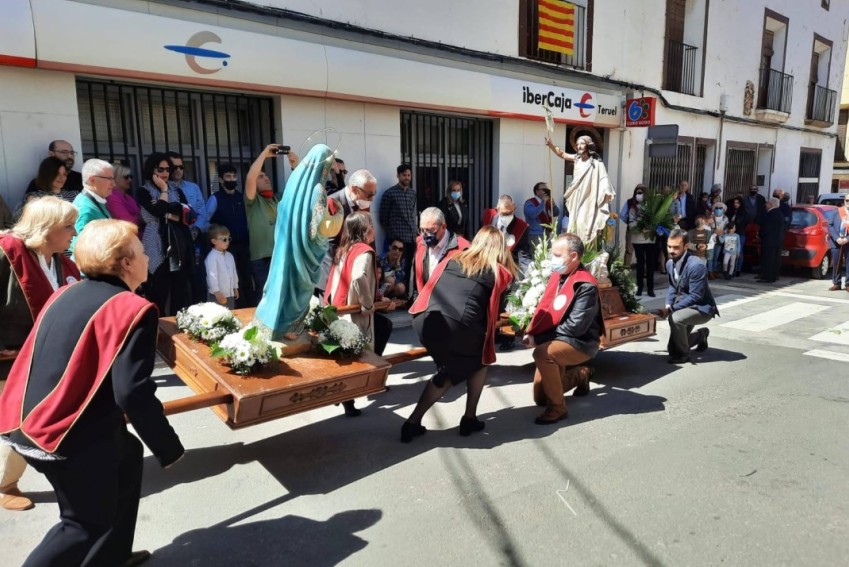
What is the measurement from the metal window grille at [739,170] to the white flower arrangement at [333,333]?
1478cm

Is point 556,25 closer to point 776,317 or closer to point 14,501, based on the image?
point 776,317

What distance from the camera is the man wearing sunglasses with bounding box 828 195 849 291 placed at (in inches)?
440

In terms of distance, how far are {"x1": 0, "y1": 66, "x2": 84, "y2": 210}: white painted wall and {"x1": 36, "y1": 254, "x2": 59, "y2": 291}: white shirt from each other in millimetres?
2690

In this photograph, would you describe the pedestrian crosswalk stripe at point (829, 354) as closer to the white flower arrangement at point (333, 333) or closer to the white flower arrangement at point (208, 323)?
the white flower arrangement at point (333, 333)

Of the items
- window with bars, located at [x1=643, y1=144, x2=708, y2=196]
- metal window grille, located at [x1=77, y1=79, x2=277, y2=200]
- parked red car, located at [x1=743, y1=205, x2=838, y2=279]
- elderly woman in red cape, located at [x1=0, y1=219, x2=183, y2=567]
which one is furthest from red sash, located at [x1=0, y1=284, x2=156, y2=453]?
parked red car, located at [x1=743, y1=205, x2=838, y2=279]

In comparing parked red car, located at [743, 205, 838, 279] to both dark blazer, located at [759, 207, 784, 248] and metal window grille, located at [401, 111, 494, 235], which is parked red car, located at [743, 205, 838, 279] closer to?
dark blazer, located at [759, 207, 784, 248]

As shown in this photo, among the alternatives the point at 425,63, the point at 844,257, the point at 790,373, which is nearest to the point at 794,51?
the point at 844,257

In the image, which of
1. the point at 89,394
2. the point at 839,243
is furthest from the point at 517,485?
the point at 839,243

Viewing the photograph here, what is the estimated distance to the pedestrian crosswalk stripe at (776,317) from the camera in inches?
324

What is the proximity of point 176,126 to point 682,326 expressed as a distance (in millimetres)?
6140

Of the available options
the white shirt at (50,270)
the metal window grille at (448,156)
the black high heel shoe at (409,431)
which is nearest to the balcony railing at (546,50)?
the metal window grille at (448,156)

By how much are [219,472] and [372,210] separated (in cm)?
535

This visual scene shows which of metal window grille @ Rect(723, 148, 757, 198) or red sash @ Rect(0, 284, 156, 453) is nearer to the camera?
red sash @ Rect(0, 284, 156, 453)

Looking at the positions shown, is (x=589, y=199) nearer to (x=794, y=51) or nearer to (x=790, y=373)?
(x=790, y=373)
